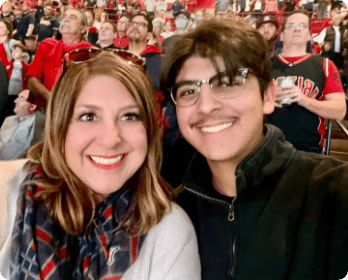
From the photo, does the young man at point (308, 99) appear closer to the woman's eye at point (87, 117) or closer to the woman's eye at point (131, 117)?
the woman's eye at point (131, 117)

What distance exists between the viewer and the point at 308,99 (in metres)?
2.08

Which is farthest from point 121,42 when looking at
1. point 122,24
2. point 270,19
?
A: point 270,19

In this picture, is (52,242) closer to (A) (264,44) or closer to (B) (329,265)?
(B) (329,265)

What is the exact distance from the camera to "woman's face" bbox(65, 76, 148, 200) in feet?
3.43

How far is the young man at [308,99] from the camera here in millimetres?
2164

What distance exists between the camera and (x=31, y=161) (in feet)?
3.81

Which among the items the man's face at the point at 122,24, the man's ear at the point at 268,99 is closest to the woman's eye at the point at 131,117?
the man's ear at the point at 268,99

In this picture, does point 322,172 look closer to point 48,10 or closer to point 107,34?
point 107,34

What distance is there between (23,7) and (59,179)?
157 inches

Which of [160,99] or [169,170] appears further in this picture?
[160,99]

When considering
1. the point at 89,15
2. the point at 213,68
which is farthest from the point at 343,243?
the point at 89,15

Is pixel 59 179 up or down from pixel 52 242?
up

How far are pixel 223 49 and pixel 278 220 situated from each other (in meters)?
0.53

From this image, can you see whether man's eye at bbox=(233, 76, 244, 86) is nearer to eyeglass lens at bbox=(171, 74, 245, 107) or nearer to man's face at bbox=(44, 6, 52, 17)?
eyeglass lens at bbox=(171, 74, 245, 107)
